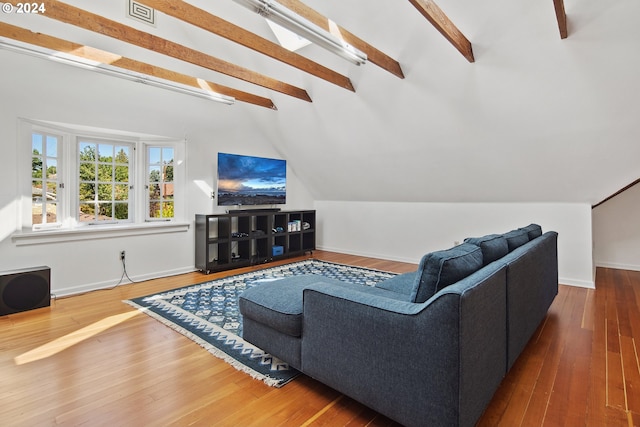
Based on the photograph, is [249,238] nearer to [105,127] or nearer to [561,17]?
[105,127]

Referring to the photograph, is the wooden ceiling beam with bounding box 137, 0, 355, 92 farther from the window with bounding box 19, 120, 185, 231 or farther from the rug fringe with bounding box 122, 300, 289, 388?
the rug fringe with bounding box 122, 300, 289, 388

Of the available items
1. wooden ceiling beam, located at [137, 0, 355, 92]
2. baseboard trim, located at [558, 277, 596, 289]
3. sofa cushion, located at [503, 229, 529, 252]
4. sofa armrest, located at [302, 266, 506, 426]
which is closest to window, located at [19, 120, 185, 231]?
wooden ceiling beam, located at [137, 0, 355, 92]

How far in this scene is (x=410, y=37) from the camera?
3074 mm

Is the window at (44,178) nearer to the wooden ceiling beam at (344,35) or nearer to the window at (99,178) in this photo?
the window at (99,178)

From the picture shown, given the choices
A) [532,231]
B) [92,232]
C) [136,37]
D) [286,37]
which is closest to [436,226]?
[532,231]

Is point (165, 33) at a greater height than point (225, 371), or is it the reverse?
point (165, 33)

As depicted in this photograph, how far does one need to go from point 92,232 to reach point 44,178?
2.52ft

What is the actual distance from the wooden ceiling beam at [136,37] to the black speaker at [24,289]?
225 centimetres

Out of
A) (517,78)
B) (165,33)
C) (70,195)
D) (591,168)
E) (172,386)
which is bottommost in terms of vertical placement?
(172,386)

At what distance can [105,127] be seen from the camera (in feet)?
12.4

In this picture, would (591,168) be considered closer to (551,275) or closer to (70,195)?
(551,275)

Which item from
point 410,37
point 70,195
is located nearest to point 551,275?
point 410,37

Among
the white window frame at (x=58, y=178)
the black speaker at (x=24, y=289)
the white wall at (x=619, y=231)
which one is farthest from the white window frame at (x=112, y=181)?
the white wall at (x=619, y=231)

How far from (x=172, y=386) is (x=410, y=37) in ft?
11.2
